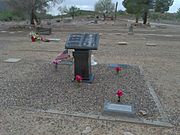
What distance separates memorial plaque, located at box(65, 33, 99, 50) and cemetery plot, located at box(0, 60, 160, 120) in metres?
0.93

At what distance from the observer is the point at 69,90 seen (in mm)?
5996

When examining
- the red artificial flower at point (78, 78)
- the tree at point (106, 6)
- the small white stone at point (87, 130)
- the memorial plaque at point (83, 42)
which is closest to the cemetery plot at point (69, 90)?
the red artificial flower at point (78, 78)

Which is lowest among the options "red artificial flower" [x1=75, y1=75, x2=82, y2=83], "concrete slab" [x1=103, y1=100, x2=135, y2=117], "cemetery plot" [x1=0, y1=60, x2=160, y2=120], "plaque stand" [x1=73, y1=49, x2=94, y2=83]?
"cemetery plot" [x1=0, y1=60, x2=160, y2=120]

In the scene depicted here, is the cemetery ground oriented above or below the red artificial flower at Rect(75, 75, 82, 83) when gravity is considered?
below

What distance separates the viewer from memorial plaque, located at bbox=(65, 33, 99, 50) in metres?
6.18

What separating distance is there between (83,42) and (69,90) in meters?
1.18

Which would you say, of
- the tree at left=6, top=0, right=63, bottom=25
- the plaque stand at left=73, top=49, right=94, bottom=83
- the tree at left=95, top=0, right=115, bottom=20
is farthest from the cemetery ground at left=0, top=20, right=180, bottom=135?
the tree at left=95, top=0, right=115, bottom=20

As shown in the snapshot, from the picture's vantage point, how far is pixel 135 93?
591 cm

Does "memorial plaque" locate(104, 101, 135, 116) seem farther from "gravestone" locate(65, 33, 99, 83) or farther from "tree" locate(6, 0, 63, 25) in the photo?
"tree" locate(6, 0, 63, 25)

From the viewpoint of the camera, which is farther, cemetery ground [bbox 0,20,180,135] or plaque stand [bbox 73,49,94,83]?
plaque stand [bbox 73,49,94,83]

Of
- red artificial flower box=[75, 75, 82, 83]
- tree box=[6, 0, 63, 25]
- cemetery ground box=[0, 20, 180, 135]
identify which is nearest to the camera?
cemetery ground box=[0, 20, 180, 135]

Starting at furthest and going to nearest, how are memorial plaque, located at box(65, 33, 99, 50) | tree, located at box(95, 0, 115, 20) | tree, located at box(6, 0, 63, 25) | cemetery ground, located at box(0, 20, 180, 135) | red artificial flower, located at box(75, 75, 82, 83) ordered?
tree, located at box(95, 0, 115, 20) → tree, located at box(6, 0, 63, 25) → red artificial flower, located at box(75, 75, 82, 83) → memorial plaque, located at box(65, 33, 99, 50) → cemetery ground, located at box(0, 20, 180, 135)

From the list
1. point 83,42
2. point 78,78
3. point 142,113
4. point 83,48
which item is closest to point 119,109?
point 142,113

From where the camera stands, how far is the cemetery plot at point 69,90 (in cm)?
Result: 509
